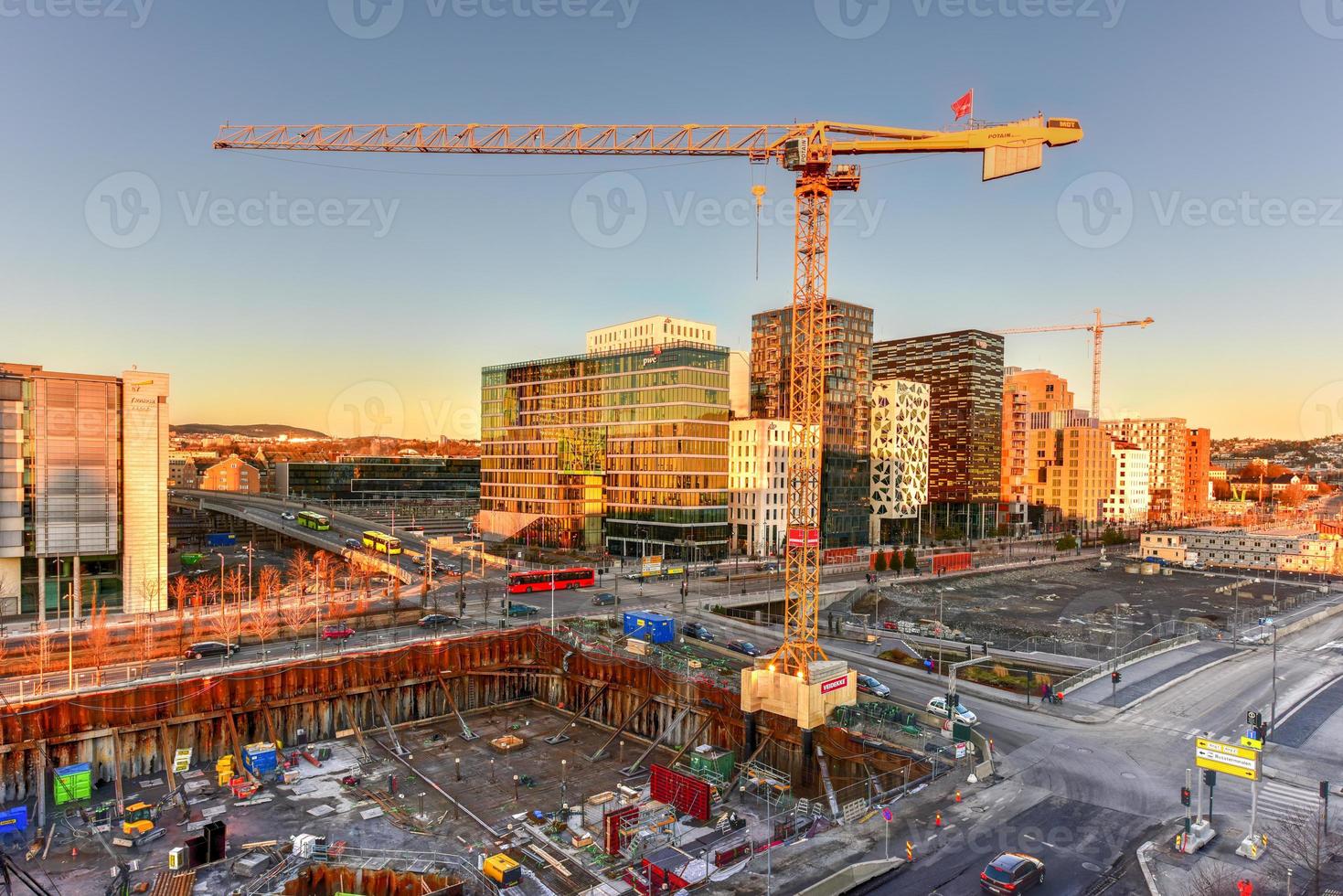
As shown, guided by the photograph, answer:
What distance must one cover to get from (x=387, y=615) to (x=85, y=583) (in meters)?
24.5

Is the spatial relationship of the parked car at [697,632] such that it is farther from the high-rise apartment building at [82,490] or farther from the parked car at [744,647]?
the high-rise apartment building at [82,490]

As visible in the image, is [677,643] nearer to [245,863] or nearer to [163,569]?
[245,863]

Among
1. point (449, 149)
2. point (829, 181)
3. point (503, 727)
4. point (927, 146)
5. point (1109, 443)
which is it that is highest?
point (449, 149)

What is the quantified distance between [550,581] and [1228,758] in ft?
197

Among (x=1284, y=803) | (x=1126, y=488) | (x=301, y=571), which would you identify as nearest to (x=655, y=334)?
(x=301, y=571)

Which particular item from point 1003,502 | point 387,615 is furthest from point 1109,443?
point 387,615

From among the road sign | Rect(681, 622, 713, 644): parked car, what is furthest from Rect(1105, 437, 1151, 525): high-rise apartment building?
the road sign

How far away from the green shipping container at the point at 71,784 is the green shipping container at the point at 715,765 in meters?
30.1

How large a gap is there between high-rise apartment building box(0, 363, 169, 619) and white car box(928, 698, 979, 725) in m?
61.7

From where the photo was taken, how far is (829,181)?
39469 millimetres

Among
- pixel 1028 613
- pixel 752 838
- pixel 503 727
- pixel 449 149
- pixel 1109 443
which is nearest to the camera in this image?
pixel 752 838

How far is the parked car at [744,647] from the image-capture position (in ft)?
177

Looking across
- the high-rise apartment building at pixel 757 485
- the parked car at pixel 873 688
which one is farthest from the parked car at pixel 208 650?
the high-rise apartment building at pixel 757 485

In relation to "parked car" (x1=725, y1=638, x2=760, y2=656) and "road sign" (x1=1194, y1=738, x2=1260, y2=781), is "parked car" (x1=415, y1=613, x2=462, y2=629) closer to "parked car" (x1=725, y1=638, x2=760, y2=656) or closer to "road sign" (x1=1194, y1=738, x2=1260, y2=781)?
"parked car" (x1=725, y1=638, x2=760, y2=656)
